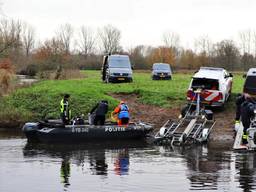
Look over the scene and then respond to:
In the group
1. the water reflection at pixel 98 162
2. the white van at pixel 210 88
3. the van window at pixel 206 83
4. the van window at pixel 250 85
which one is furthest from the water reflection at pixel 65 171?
the van window at pixel 206 83

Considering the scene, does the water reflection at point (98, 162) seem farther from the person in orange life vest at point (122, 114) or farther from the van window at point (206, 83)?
the van window at point (206, 83)

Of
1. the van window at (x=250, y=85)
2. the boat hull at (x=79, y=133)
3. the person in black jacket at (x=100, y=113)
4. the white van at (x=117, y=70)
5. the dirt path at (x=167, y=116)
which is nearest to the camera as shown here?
the boat hull at (x=79, y=133)

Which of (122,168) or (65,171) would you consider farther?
(122,168)

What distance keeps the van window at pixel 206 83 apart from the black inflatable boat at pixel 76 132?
5.76m

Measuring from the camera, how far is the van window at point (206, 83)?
2734 cm

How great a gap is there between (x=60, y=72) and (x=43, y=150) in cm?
2835

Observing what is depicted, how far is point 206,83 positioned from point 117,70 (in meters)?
13.3

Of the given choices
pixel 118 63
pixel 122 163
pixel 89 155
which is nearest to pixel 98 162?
pixel 122 163

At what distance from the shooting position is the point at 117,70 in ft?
131

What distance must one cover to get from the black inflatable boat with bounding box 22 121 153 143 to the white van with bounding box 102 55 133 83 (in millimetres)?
16709

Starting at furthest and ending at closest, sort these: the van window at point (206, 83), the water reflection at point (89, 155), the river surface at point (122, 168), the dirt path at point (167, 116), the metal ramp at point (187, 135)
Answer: the van window at point (206, 83)
the dirt path at point (167, 116)
the metal ramp at point (187, 135)
the water reflection at point (89, 155)
the river surface at point (122, 168)

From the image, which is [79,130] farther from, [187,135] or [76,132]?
[187,135]

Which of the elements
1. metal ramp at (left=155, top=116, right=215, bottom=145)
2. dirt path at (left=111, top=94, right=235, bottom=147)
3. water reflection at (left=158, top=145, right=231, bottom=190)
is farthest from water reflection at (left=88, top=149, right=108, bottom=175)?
dirt path at (left=111, top=94, right=235, bottom=147)

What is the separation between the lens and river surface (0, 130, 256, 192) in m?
13.8
